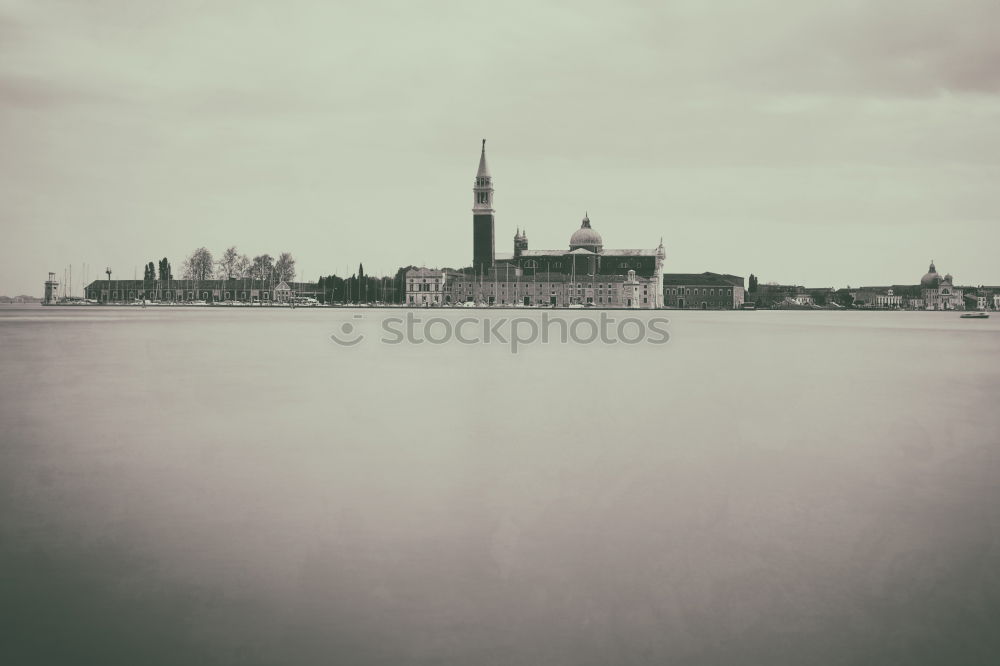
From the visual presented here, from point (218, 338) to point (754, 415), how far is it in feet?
96.8

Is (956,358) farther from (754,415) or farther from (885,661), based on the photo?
(885,661)

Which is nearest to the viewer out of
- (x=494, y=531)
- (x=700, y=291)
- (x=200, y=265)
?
(x=494, y=531)

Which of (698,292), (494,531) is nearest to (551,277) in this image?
(698,292)

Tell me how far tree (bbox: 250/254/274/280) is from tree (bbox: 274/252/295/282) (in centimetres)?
299

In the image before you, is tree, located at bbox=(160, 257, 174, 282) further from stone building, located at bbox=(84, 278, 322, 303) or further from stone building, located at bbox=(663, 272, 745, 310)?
stone building, located at bbox=(663, 272, 745, 310)

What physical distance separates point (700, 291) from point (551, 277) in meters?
31.6

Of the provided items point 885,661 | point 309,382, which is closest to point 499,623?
point 885,661

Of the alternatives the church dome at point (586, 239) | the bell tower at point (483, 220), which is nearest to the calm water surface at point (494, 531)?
the bell tower at point (483, 220)

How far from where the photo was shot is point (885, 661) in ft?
17.0

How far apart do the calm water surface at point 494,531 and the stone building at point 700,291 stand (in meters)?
146

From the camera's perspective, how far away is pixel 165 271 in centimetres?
15650

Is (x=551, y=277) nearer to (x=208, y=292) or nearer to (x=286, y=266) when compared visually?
(x=286, y=266)

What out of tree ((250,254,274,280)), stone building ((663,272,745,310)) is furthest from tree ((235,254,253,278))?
stone building ((663,272,745,310))

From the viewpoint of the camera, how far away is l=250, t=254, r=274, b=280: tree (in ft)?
484
